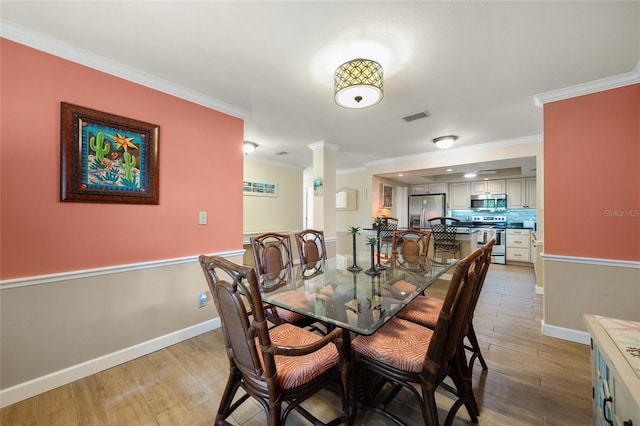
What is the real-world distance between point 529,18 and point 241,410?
2957 millimetres

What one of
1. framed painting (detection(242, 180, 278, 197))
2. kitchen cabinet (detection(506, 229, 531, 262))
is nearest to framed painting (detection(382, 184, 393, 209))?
framed painting (detection(242, 180, 278, 197))

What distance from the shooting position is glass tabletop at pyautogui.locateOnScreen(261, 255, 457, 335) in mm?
1353

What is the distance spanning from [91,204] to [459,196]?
7386mm

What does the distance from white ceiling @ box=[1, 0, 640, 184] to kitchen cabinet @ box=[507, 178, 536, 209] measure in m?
3.97

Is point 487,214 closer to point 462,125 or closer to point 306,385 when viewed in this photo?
point 462,125

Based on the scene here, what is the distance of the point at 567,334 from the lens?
234cm

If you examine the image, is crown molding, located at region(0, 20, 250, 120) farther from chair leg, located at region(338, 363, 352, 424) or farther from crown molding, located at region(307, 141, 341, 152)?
chair leg, located at region(338, 363, 352, 424)

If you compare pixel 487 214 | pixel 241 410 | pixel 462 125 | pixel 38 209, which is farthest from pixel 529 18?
pixel 487 214

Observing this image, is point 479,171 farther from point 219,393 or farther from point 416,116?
point 219,393

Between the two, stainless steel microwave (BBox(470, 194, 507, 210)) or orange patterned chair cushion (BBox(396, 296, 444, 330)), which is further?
stainless steel microwave (BBox(470, 194, 507, 210))

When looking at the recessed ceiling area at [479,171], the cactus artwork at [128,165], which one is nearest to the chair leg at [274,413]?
the cactus artwork at [128,165]

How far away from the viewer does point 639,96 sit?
2.09 meters

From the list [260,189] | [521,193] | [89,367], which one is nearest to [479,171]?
[521,193]

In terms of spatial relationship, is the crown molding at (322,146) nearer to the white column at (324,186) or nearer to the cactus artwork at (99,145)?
the white column at (324,186)
